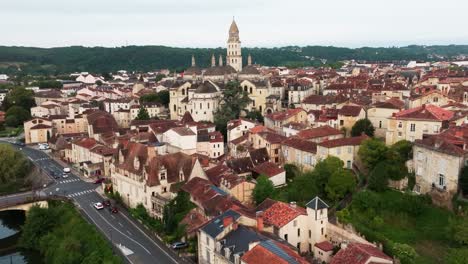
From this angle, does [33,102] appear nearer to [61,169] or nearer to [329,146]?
[61,169]

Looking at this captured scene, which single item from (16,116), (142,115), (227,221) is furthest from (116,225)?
(16,116)

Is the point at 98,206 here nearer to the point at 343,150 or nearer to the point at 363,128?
the point at 343,150

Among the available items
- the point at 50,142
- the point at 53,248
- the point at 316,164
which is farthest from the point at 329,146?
the point at 50,142

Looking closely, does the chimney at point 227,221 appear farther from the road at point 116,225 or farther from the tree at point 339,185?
the tree at point 339,185

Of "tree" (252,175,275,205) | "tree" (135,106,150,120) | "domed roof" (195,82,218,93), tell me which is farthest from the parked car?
"tree" (135,106,150,120)

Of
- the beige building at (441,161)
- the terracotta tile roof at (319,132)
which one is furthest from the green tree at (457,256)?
the terracotta tile roof at (319,132)

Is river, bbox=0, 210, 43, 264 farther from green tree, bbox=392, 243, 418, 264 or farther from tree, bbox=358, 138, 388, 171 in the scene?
tree, bbox=358, 138, 388, 171
